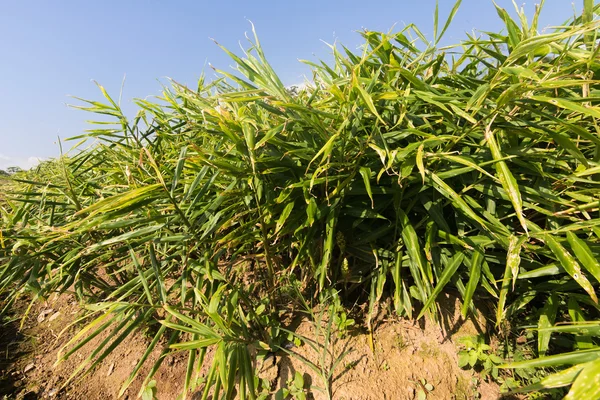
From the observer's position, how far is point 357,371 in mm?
949

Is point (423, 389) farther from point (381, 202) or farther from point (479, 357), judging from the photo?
point (381, 202)

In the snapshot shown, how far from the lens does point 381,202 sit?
3.22 feet

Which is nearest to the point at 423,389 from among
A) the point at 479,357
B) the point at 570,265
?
the point at 479,357

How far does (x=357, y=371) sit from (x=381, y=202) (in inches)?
20.9

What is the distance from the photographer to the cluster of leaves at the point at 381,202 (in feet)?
2.60

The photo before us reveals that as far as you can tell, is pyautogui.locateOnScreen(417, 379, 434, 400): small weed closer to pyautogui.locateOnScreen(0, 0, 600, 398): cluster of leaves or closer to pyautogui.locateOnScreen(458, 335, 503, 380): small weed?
pyautogui.locateOnScreen(458, 335, 503, 380): small weed

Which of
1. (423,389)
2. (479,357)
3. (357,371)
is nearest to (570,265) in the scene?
(479,357)

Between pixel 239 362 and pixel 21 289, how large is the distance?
90 cm

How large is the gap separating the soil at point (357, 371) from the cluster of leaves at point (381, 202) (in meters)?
0.11

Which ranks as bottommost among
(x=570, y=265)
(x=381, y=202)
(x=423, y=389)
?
(x=423, y=389)

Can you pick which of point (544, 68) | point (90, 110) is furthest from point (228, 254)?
point (544, 68)

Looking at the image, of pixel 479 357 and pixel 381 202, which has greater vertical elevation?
pixel 381 202

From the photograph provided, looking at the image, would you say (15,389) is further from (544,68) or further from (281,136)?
(544,68)

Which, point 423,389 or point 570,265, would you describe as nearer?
point 570,265
